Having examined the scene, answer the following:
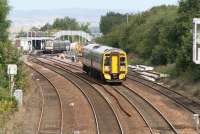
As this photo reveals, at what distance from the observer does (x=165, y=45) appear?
56.9 m

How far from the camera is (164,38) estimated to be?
57.0 m

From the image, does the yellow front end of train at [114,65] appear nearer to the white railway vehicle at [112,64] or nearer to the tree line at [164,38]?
the white railway vehicle at [112,64]

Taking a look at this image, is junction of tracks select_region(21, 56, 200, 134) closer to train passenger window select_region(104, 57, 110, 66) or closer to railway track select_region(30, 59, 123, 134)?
railway track select_region(30, 59, 123, 134)

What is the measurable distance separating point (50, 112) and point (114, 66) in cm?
1393

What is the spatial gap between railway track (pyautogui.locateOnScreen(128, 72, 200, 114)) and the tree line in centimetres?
219

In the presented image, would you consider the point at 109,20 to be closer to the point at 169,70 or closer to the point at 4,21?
the point at 169,70

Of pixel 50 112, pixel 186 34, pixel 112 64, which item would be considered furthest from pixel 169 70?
pixel 50 112

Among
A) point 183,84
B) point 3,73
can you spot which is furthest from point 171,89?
point 3,73

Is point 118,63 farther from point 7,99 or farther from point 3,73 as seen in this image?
point 7,99

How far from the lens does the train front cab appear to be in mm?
43625

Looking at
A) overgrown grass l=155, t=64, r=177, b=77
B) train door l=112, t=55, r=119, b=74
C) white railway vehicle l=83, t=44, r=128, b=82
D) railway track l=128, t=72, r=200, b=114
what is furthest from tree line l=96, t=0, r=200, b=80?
train door l=112, t=55, r=119, b=74

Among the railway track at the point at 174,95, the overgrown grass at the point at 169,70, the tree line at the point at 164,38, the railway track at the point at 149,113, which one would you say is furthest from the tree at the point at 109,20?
the railway track at the point at 149,113

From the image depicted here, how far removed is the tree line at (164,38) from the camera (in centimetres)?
4288

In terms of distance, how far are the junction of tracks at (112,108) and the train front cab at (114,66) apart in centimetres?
62
